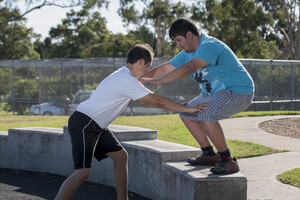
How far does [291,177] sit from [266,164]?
3.07ft

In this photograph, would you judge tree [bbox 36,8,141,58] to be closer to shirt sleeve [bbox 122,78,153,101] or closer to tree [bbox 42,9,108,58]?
tree [bbox 42,9,108,58]

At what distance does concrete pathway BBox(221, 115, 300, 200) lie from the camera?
4.82 metres

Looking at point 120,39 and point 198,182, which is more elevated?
point 120,39

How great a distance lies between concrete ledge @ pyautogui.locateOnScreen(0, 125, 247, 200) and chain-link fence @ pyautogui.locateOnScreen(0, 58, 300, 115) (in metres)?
8.94

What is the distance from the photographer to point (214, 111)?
436 cm

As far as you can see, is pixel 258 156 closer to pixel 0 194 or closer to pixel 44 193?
pixel 44 193

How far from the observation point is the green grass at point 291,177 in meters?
5.19

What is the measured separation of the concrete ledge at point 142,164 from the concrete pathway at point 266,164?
65 cm

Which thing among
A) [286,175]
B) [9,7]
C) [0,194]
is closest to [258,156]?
[286,175]

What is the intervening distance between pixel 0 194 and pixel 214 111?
→ 2871 millimetres

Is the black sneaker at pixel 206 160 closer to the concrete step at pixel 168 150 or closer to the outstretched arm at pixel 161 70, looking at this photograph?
the concrete step at pixel 168 150

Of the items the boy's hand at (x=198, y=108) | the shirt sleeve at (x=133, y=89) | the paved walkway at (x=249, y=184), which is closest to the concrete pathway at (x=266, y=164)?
the paved walkway at (x=249, y=184)

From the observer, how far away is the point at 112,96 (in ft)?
13.9

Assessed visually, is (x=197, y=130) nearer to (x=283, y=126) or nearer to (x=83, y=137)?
(x=83, y=137)
